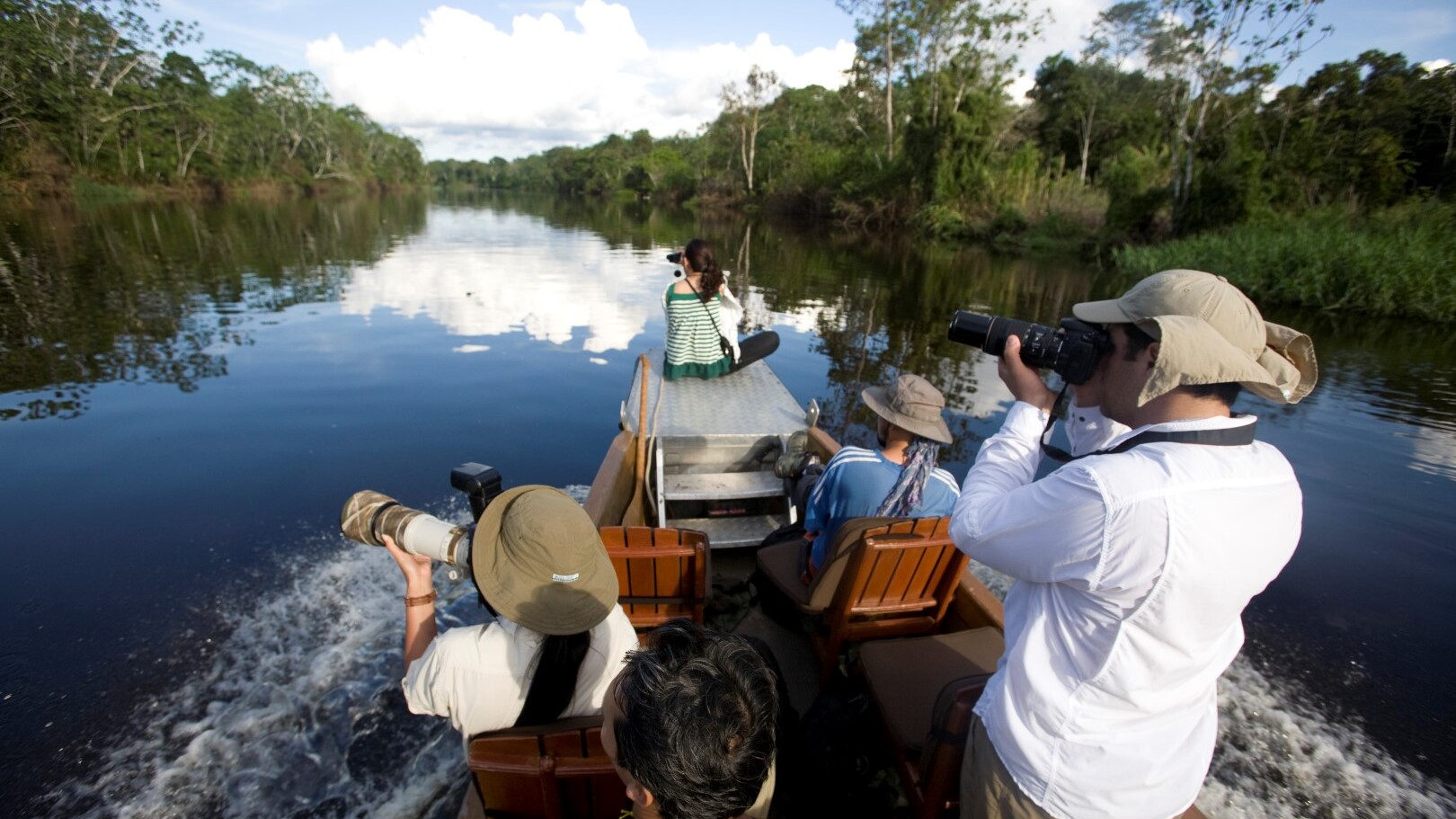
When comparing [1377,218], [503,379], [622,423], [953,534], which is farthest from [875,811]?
[1377,218]

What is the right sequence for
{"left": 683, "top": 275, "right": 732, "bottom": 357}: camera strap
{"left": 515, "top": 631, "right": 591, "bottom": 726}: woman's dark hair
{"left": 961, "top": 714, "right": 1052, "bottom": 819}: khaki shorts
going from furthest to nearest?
1. {"left": 683, "top": 275, "right": 732, "bottom": 357}: camera strap
2. {"left": 515, "top": 631, "right": 591, "bottom": 726}: woman's dark hair
3. {"left": 961, "top": 714, "right": 1052, "bottom": 819}: khaki shorts

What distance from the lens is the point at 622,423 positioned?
4.66 meters

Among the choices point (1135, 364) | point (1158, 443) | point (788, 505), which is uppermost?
point (1135, 364)

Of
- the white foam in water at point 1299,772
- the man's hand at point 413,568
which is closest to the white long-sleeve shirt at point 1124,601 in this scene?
the man's hand at point 413,568

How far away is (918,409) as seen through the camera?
2.51 metres

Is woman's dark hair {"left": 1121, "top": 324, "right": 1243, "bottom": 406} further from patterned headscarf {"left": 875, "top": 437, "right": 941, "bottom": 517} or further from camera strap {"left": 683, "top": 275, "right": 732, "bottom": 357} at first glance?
camera strap {"left": 683, "top": 275, "right": 732, "bottom": 357}

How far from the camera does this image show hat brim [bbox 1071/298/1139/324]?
1269 mm

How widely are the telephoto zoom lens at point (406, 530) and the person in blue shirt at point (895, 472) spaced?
4.85 ft

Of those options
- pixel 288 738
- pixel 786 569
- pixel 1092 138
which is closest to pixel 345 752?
pixel 288 738

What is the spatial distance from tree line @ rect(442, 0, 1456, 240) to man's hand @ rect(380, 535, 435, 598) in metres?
22.5

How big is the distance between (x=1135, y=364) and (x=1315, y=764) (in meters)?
3.11

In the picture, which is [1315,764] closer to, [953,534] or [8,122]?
[953,534]

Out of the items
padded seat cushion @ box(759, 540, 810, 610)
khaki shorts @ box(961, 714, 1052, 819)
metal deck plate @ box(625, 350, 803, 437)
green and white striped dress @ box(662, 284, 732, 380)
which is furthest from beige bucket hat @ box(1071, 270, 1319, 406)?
green and white striped dress @ box(662, 284, 732, 380)

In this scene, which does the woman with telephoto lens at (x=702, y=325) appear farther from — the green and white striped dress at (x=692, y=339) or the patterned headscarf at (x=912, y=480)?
the patterned headscarf at (x=912, y=480)
